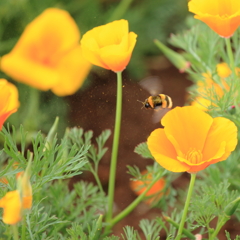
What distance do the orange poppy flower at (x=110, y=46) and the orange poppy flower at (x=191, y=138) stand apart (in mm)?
68

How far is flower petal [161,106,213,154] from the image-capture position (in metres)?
0.40

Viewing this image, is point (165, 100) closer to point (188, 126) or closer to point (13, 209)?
point (188, 126)

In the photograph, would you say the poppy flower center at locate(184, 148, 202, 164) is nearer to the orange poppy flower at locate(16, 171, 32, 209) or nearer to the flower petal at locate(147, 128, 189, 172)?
the flower petal at locate(147, 128, 189, 172)

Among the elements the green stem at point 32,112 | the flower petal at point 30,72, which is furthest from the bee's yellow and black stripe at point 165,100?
A: the green stem at point 32,112

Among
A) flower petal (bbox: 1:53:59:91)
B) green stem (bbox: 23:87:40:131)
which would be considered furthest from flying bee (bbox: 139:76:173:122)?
green stem (bbox: 23:87:40:131)

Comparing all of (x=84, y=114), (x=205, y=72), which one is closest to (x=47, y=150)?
(x=84, y=114)

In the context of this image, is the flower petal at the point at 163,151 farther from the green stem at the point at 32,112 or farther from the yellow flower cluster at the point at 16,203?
the green stem at the point at 32,112

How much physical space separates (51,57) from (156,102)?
5.5 inches

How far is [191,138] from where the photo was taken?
41 cm

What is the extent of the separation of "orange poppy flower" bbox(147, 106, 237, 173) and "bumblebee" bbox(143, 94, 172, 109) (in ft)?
0.16

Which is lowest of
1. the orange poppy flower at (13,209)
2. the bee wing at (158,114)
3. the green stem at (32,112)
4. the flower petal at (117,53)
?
the green stem at (32,112)

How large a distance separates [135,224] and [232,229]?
196 mm

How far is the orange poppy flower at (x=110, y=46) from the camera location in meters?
0.39

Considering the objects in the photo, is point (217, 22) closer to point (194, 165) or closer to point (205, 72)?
point (194, 165)
